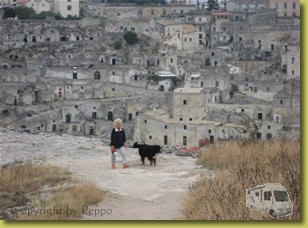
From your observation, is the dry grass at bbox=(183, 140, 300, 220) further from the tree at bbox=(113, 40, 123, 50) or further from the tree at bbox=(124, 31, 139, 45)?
the tree at bbox=(124, 31, 139, 45)

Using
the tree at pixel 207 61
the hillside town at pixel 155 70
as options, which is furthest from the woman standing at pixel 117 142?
the tree at pixel 207 61

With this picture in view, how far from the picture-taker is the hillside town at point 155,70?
80.2ft

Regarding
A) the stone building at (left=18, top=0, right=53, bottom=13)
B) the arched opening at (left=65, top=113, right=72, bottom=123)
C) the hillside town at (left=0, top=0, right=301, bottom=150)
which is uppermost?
the stone building at (left=18, top=0, right=53, bottom=13)

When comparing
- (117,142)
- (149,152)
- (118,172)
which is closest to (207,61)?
(149,152)

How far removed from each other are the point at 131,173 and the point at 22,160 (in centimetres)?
171

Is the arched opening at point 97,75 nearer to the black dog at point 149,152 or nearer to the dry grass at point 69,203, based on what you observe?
the black dog at point 149,152

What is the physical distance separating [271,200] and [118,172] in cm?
274

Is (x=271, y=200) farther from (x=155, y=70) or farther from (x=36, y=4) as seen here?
(x=36, y=4)

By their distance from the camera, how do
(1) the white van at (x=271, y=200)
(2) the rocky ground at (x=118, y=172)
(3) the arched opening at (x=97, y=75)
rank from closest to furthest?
(1) the white van at (x=271, y=200), (2) the rocky ground at (x=118, y=172), (3) the arched opening at (x=97, y=75)

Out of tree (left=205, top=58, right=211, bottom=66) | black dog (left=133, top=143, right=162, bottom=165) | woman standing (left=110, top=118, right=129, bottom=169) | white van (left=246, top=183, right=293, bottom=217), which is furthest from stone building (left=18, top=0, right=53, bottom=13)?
white van (left=246, top=183, right=293, bottom=217)

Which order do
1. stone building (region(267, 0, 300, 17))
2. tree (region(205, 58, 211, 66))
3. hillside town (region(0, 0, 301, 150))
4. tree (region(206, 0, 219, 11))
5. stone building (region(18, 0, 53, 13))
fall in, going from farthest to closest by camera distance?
1. tree (region(206, 0, 219, 11))
2. stone building (region(18, 0, 53, 13))
3. stone building (region(267, 0, 300, 17))
4. tree (region(205, 58, 211, 66))
5. hillside town (region(0, 0, 301, 150))

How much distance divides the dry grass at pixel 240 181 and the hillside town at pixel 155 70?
11.2 metres

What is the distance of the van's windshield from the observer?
4606mm

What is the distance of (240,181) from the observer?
549 cm
